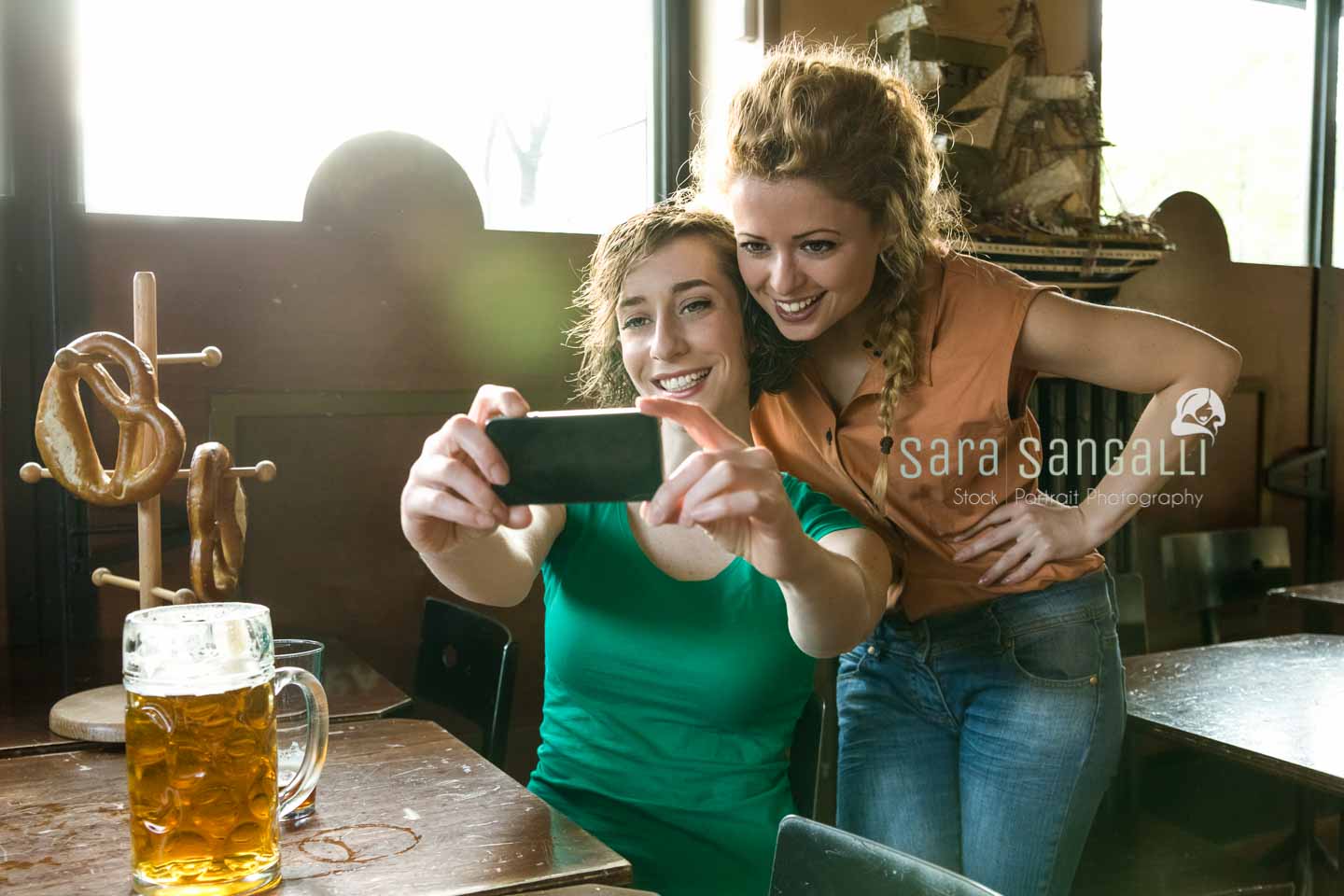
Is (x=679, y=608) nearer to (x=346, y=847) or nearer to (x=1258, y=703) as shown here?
(x=346, y=847)

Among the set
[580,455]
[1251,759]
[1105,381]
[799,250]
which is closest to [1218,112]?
[1105,381]

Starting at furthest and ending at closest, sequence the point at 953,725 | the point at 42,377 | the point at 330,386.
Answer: the point at 330,386 < the point at 42,377 < the point at 953,725

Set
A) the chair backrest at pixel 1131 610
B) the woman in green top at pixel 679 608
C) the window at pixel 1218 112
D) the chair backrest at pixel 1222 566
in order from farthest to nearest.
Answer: the window at pixel 1218 112 < the chair backrest at pixel 1222 566 < the chair backrest at pixel 1131 610 < the woman in green top at pixel 679 608

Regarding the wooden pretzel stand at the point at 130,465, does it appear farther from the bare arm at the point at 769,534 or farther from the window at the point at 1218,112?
the window at the point at 1218,112

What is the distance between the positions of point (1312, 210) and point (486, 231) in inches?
117

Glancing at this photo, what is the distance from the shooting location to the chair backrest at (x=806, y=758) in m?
1.46

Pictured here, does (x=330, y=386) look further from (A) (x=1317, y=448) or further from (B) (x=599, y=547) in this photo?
(A) (x=1317, y=448)

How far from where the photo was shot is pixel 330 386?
2.38m

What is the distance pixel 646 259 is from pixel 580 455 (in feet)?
1.82

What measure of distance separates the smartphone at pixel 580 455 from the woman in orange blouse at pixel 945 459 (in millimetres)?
525

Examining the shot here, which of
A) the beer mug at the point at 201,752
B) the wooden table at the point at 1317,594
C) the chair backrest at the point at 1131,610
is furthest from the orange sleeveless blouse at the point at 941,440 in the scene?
the wooden table at the point at 1317,594

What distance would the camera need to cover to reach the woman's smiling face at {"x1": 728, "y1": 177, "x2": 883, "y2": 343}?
1.41 metres

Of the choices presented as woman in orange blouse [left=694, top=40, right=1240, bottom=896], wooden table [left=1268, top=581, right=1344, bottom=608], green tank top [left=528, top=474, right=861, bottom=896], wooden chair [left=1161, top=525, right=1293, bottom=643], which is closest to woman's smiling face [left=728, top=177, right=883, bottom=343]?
woman in orange blouse [left=694, top=40, right=1240, bottom=896]

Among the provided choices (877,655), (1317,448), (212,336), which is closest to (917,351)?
(877,655)
